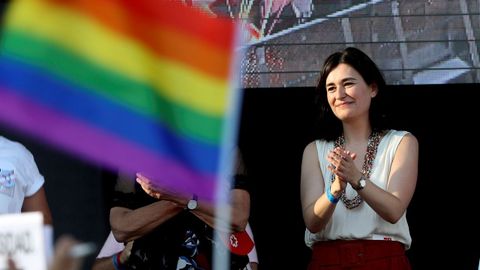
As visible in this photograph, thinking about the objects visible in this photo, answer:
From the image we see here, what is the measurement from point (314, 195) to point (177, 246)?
0.52 meters

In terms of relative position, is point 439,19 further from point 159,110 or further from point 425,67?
point 159,110

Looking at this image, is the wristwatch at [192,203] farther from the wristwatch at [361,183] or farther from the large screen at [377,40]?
the large screen at [377,40]

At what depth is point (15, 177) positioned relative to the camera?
13.3ft

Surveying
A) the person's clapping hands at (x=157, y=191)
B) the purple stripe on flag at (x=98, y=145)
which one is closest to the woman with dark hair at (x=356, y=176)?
the person's clapping hands at (x=157, y=191)

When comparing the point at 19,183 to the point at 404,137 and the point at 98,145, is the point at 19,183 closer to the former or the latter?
the point at 98,145

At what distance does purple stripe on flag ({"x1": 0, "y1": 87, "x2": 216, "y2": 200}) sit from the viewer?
3059mm

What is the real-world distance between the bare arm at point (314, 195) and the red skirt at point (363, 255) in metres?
0.10

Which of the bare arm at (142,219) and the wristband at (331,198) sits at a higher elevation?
the wristband at (331,198)

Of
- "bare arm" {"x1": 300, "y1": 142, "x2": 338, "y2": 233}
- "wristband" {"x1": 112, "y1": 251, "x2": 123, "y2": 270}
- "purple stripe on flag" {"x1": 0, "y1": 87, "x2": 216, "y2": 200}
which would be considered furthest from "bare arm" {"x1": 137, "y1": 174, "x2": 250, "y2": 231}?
"purple stripe on flag" {"x1": 0, "y1": 87, "x2": 216, "y2": 200}

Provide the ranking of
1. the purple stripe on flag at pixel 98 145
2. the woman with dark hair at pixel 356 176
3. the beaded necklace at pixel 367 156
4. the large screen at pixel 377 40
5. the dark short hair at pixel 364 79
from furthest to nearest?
the large screen at pixel 377 40 → the dark short hair at pixel 364 79 → the beaded necklace at pixel 367 156 → the woman with dark hair at pixel 356 176 → the purple stripe on flag at pixel 98 145

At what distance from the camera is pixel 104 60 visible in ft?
10.5

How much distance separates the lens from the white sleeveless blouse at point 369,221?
4.18 meters

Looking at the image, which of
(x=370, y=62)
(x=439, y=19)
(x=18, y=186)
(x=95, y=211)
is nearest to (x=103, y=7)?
(x=18, y=186)

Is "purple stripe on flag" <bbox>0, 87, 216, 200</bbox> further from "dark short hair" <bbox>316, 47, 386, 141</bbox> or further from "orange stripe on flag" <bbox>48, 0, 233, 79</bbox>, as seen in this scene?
"dark short hair" <bbox>316, 47, 386, 141</bbox>
